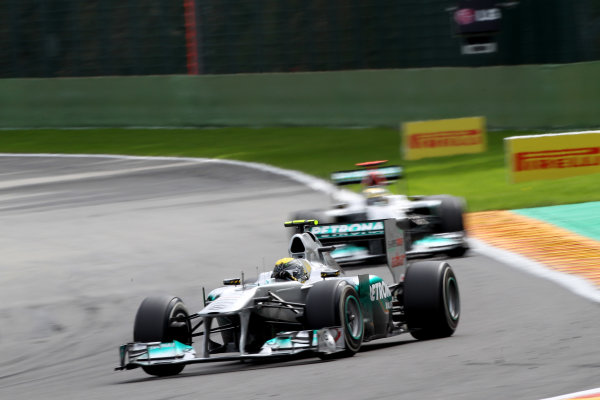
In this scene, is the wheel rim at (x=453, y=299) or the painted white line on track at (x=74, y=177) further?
the painted white line on track at (x=74, y=177)

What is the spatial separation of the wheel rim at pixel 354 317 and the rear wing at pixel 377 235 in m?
1.74

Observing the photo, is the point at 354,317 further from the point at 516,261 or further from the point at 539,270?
the point at 516,261

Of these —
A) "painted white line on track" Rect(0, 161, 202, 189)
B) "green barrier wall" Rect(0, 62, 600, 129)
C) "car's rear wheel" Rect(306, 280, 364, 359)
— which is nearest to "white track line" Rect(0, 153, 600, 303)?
"car's rear wheel" Rect(306, 280, 364, 359)

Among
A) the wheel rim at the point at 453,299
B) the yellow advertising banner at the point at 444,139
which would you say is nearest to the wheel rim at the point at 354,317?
the wheel rim at the point at 453,299

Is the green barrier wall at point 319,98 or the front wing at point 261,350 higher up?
the green barrier wall at point 319,98

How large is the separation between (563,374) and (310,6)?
25467mm

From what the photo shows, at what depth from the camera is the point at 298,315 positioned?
931 cm

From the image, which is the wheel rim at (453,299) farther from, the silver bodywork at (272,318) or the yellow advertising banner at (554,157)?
the yellow advertising banner at (554,157)

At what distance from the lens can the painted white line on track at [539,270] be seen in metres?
11.4

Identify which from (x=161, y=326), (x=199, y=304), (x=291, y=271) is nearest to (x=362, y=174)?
(x=199, y=304)

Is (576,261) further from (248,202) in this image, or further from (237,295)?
(248,202)

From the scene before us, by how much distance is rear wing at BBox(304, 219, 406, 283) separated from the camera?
11.1 meters

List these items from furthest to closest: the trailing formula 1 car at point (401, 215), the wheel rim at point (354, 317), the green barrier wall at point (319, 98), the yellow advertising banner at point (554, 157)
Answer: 1. the green barrier wall at point (319, 98)
2. the yellow advertising banner at point (554, 157)
3. the trailing formula 1 car at point (401, 215)
4. the wheel rim at point (354, 317)

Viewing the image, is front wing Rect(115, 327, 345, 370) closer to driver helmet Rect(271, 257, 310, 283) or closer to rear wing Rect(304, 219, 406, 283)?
driver helmet Rect(271, 257, 310, 283)
